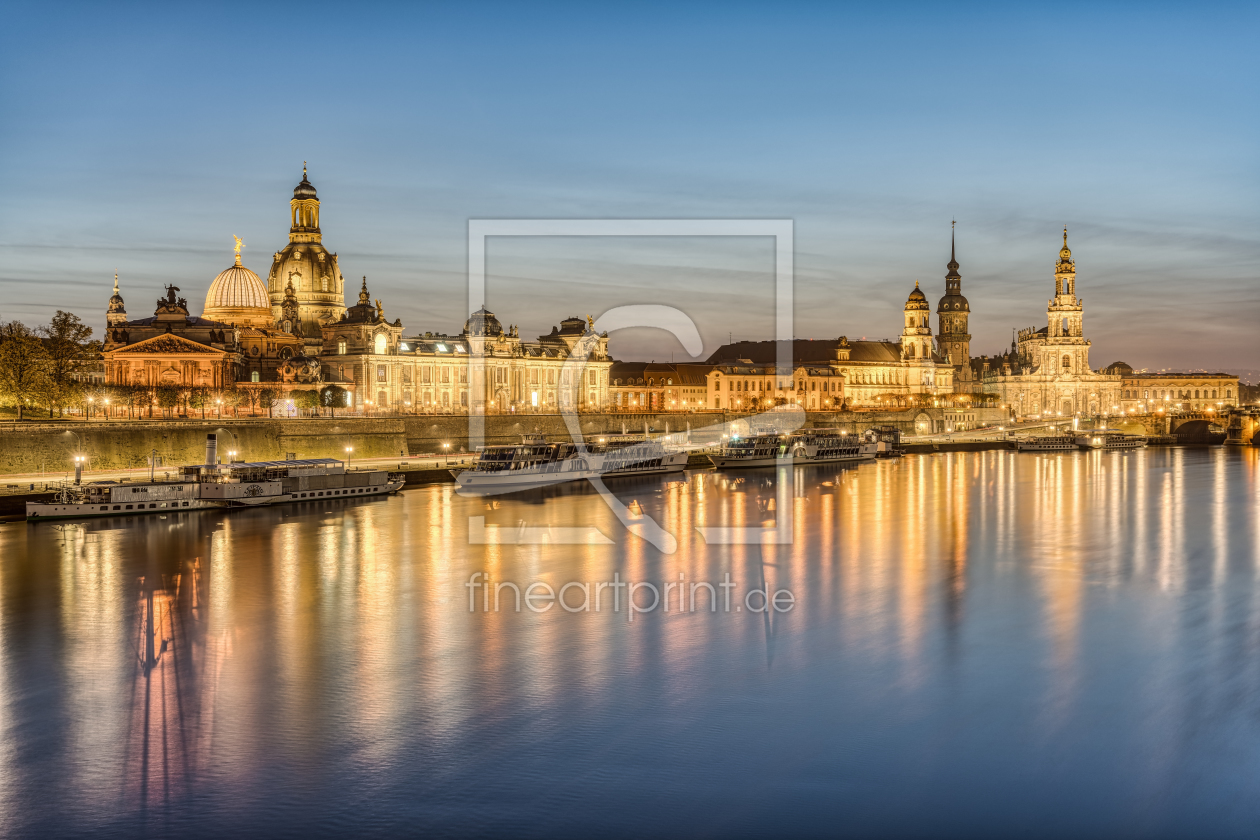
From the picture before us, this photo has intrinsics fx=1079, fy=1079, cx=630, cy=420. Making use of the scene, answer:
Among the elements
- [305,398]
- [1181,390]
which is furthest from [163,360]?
[1181,390]

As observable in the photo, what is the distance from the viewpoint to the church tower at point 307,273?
82.1m

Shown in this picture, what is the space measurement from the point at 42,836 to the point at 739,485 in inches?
1599

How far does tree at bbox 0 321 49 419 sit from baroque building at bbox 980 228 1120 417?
9525 cm

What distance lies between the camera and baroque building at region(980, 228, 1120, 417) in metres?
113

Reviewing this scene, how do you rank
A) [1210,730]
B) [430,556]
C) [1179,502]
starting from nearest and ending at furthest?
1. [1210,730]
2. [430,556]
3. [1179,502]

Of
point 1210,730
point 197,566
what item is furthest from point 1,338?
point 1210,730

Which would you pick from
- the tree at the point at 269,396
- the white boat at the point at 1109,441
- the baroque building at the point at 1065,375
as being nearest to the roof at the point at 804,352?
the baroque building at the point at 1065,375

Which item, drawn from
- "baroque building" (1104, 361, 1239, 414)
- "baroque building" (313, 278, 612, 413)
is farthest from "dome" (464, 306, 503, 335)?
"baroque building" (1104, 361, 1239, 414)

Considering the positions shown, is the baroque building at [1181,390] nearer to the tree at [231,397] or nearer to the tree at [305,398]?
the tree at [305,398]

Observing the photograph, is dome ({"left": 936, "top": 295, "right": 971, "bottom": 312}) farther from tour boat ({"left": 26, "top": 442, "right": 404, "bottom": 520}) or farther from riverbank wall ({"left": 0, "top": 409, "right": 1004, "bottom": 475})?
tour boat ({"left": 26, "top": 442, "right": 404, "bottom": 520})

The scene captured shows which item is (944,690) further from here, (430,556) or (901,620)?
(430,556)

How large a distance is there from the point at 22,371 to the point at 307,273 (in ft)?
125

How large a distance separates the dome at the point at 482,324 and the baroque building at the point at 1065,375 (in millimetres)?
60768

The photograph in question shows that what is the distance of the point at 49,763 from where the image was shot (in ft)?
45.5
